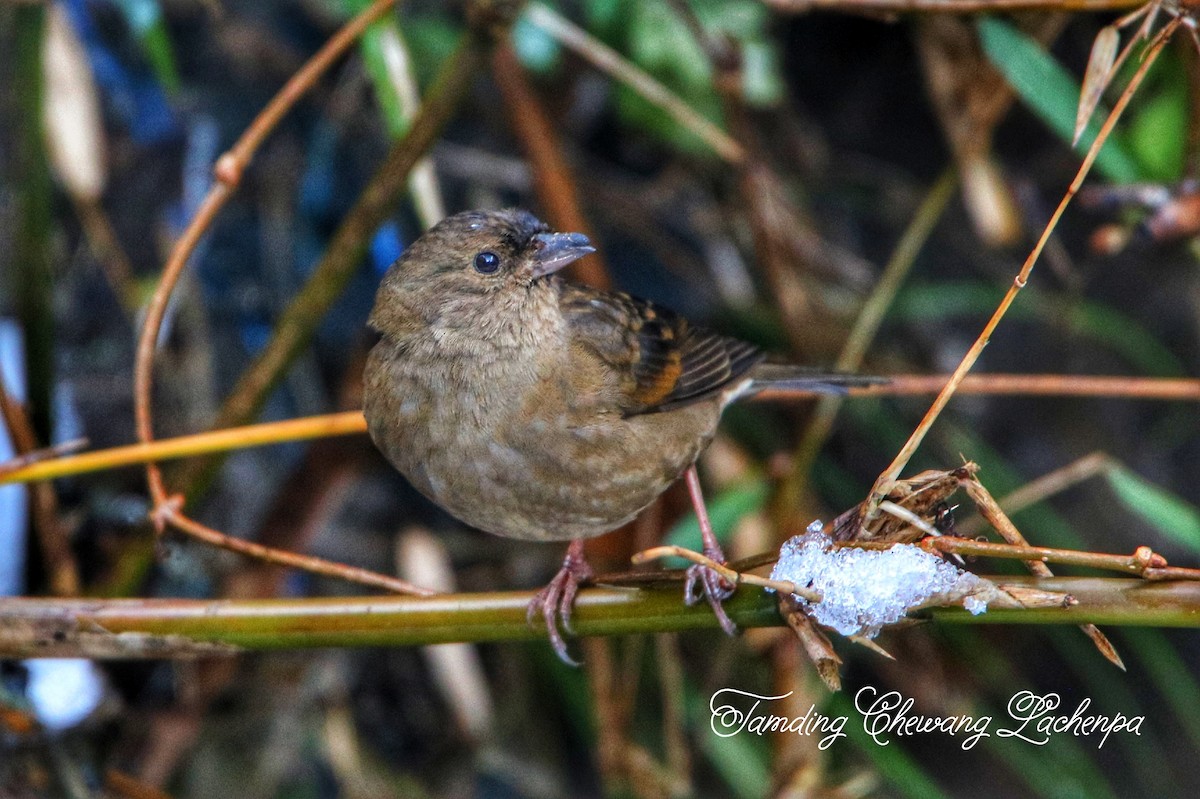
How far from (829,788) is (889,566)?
1.69 meters

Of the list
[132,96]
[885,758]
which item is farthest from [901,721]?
[132,96]

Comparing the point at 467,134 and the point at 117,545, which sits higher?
the point at 467,134

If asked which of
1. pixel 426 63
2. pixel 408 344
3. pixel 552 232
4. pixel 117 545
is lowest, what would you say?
pixel 408 344

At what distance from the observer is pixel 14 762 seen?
286 centimetres

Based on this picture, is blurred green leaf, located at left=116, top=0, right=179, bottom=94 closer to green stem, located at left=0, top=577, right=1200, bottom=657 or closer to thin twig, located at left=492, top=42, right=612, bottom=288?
thin twig, located at left=492, top=42, right=612, bottom=288

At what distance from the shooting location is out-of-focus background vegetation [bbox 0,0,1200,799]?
11.5 ft

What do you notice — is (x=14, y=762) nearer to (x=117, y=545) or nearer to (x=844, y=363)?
(x=117, y=545)

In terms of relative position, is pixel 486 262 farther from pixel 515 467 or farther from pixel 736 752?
pixel 736 752

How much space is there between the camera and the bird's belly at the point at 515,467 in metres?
2.36

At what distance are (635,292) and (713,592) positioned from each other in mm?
2729

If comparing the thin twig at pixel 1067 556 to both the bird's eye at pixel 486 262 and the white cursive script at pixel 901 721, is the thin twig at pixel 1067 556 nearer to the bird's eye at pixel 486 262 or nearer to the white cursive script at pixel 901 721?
the bird's eye at pixel 486 262

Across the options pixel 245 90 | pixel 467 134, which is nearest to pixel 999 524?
pixel 467 134

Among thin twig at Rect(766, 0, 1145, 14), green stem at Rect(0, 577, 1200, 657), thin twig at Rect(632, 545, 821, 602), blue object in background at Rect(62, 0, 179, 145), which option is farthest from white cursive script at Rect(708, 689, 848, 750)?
blue object in background at Rect(62, 0, 179, 145)

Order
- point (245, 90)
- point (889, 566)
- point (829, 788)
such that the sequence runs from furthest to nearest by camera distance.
→ 1. point (245, 90)
2. point (829, 788)
3. point (889, 566)
